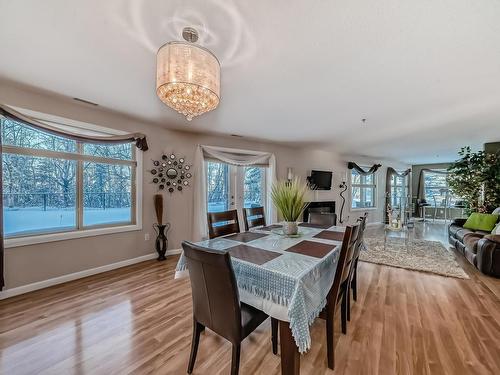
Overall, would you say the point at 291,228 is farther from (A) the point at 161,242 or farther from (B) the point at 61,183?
(B) the point at 61,183

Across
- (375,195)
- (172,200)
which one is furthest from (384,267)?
(375,195)

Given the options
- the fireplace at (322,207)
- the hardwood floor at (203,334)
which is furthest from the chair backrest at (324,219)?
the fireplace at (322,207)

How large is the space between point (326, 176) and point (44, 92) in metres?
5.82

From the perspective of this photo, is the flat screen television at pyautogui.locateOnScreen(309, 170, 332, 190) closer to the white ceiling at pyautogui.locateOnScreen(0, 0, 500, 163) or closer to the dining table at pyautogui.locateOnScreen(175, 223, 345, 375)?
the white ceiling at pyautogui.locateOnScreen(0, 0, 500, 163)

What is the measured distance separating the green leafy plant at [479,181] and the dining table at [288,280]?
204 inches

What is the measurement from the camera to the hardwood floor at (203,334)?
5.02ft

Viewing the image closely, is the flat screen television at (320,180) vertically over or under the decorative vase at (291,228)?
over

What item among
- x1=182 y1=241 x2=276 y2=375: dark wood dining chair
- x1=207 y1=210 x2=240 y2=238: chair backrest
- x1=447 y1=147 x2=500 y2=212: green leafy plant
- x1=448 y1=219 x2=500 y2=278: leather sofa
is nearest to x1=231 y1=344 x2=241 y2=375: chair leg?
x1=182 y1=241 x2=276 y2=375: dark wood dining chair

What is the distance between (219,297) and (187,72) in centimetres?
145

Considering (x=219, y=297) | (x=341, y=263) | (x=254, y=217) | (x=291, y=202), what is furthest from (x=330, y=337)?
(x=254, y=217)

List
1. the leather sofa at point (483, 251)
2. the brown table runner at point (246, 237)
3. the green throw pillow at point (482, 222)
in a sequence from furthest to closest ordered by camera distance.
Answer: the green throw pillow at point (482, 222) < the leather sofa at point (483, 251) < the brown table runner at point (246, 237)

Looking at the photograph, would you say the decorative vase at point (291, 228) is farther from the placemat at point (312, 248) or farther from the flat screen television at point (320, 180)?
the flat screen television at point (320, 180)

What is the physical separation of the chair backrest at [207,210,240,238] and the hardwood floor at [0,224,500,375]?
32.7 inches

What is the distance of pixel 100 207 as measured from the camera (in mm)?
3213
